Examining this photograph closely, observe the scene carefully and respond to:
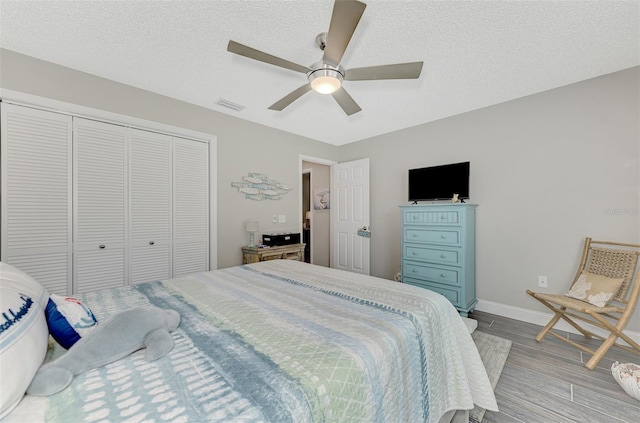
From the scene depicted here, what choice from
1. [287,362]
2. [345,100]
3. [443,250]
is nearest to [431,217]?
[443,250]

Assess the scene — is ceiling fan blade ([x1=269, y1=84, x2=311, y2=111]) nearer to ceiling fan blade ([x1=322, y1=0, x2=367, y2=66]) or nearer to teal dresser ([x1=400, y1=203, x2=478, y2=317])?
ceiling fan blade ([x1=322, y1=0, x2=367, y2=66])

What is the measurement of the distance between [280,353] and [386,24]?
6.75ft

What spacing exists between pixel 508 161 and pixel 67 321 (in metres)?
3.86

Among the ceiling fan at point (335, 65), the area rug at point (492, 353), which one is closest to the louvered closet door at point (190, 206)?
the ceiling fan at point (335, 65)

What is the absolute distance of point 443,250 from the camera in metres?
3.04

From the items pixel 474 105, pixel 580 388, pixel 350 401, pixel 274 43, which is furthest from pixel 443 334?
pixel 474 105

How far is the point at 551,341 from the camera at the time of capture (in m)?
2.40

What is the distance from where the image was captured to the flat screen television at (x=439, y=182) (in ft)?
10.5

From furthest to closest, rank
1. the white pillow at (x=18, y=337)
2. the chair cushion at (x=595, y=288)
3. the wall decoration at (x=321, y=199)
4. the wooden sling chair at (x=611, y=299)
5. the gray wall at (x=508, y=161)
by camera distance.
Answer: the wall decoration at (x=321, y=199) < the gray wall at (x=508, y=161) < the chair cushion at (x=595, y=288) < the wooden sling chair at (x=611, y=299) < the white pillow at (x=18, y=337)

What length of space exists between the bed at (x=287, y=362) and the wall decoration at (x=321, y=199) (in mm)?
3432

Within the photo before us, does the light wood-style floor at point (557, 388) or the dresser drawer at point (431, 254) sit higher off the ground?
the dresser drawer at point (431, 254)

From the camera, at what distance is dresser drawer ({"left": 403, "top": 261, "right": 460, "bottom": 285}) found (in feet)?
9.72

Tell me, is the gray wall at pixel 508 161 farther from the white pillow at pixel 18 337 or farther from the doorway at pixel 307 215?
the white pillow at pixel 18 337

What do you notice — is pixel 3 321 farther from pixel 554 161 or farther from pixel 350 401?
pixel 554 161
